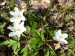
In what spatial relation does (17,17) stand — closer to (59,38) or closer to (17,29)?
(17,29)

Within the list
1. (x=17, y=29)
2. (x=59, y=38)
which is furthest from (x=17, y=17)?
(x=59, y=38)

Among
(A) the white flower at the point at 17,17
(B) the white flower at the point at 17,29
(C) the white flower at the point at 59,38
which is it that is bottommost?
(C) the white flower at the point at 59,38

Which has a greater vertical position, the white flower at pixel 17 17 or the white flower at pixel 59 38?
the white flower at pixel 17 17

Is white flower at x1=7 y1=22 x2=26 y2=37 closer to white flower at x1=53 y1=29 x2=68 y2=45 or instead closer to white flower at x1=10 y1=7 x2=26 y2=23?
white flower at x1=10 y1=7 x2=26 y2=23

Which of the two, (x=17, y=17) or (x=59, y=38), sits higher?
(x=17, y=17)

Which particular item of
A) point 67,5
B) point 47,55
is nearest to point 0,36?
point 47,55

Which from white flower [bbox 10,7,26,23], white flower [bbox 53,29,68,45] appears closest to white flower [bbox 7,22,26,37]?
white flower [bbox 10,7,26,23]

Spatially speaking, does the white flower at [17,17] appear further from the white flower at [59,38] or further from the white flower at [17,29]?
the white flower at [59,38]

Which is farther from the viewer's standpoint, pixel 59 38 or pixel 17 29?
pixel 59 38

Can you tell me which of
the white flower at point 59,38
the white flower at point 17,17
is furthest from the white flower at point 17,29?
the white flower at point 59,38

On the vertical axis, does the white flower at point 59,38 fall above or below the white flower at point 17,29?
below

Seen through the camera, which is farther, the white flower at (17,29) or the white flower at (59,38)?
the white flower at (59,38)
